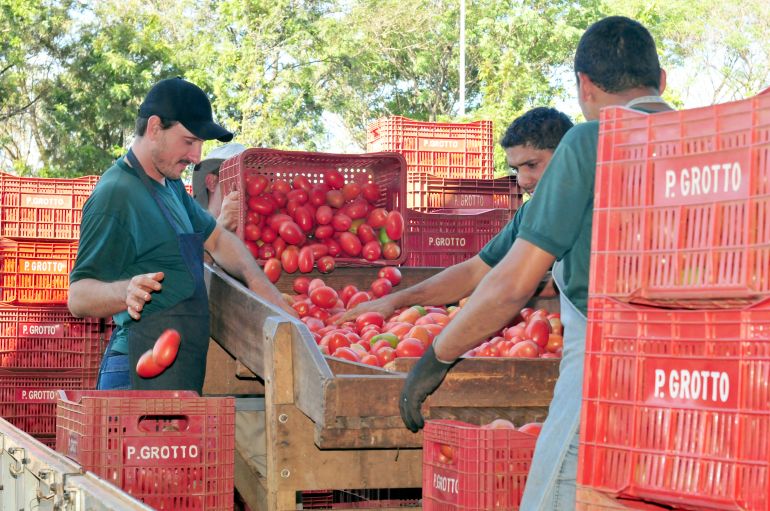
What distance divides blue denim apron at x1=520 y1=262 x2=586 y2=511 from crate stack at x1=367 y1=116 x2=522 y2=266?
4.08 meters

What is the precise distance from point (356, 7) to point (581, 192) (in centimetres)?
3036

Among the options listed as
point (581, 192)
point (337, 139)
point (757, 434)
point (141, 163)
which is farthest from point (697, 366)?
point (337, 139)

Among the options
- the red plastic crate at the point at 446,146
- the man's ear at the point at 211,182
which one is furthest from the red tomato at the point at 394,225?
the red plastic crate at the point at 446,146

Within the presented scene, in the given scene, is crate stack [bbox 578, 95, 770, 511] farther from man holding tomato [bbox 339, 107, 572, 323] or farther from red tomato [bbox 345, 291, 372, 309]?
red tomato [bbox 345, 291, 372, 309]

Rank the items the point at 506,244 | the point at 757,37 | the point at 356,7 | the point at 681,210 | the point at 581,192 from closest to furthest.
A: the point at 681,210, the point at 581,192, the point at 506,244, the point at 356,7, the point at 757,37

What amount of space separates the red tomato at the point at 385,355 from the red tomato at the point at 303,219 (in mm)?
2123

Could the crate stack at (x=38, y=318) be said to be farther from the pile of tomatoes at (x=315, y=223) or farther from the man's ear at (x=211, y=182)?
the pile of tomatoes at (x=315, y=223)

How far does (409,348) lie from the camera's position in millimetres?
4953

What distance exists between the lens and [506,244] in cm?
513

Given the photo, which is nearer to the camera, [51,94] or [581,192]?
[581,192]

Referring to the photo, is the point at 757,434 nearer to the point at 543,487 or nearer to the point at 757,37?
the point at 543,487

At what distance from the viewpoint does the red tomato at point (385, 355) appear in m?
4.89

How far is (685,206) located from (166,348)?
2705mm

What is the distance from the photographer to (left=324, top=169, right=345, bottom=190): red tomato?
7.25 meters
